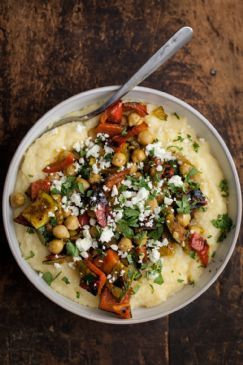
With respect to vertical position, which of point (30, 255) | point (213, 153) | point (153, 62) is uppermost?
point (153, 62)

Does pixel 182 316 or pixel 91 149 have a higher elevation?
pixel 91 149

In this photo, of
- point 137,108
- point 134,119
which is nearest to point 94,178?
point 134,119

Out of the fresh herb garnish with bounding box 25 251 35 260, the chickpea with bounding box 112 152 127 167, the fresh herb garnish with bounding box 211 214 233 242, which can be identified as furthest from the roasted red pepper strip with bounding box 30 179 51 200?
the fresh herb garnish with bounding box 211 214 233 242

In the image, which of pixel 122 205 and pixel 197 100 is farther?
pixel 197 100

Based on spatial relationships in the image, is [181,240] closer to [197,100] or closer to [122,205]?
[122,205]

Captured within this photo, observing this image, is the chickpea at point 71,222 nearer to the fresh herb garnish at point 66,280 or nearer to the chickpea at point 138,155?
the fresh herb garnish at point 66,280

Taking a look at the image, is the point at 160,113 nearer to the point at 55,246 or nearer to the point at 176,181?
the point at 176,181

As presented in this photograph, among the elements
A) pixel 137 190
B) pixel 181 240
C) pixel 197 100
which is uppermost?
pixel 197 100

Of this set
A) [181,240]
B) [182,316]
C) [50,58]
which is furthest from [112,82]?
[182,316]
